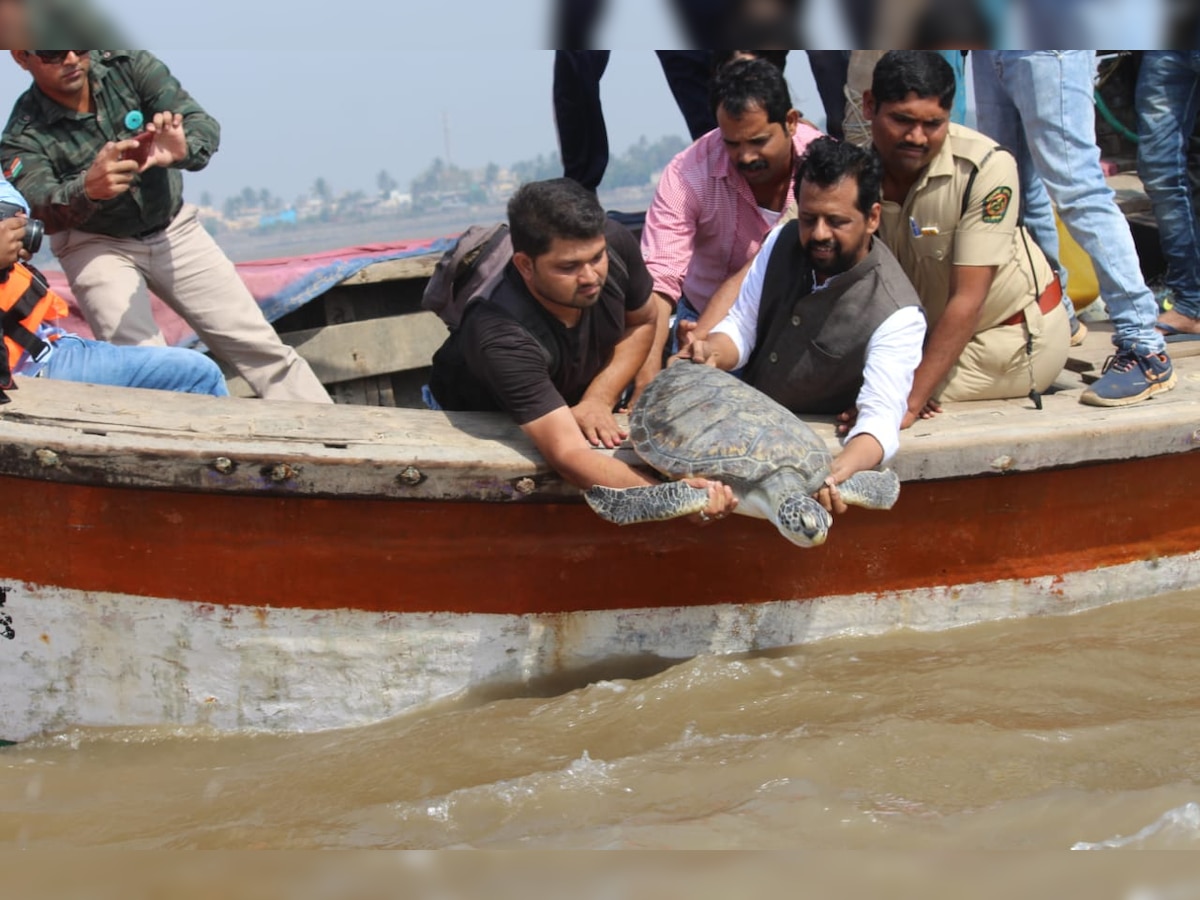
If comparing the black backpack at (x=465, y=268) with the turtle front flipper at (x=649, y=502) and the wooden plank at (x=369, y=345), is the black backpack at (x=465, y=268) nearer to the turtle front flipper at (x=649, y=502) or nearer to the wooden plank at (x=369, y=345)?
the turtle front flipper at (x=649, y=502)

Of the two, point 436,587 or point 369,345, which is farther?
point 369,345

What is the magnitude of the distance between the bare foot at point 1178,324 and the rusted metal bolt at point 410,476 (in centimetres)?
303

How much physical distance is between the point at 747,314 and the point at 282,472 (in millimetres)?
1485

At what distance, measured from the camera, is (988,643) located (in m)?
3.43

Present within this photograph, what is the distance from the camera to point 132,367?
3.45 metres

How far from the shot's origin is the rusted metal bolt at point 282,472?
284cm

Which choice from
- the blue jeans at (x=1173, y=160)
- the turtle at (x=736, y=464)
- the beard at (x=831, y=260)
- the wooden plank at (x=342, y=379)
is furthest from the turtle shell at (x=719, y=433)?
the wooden plank at (x=342, y=379)

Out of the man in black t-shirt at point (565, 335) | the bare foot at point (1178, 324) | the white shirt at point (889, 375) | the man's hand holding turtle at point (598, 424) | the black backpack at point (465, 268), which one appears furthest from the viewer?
the bare foot at point (1178, 324)

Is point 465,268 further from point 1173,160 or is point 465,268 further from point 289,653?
point 1173,160

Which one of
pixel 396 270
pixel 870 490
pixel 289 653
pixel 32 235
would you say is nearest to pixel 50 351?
pixel 32 235

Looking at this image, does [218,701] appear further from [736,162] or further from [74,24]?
[74,24]

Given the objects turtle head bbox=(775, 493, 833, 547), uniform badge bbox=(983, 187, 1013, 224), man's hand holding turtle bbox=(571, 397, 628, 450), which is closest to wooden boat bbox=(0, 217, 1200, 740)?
man's hand holding turtle bbox=(571, 397, 628, 450)

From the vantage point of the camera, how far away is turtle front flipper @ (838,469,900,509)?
2.91 metres

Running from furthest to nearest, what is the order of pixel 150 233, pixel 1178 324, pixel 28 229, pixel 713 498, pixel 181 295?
pixel 1178 324 → pixel 181 295 → pixel 150 233 → pixel 28 229 → pixel 713 498
